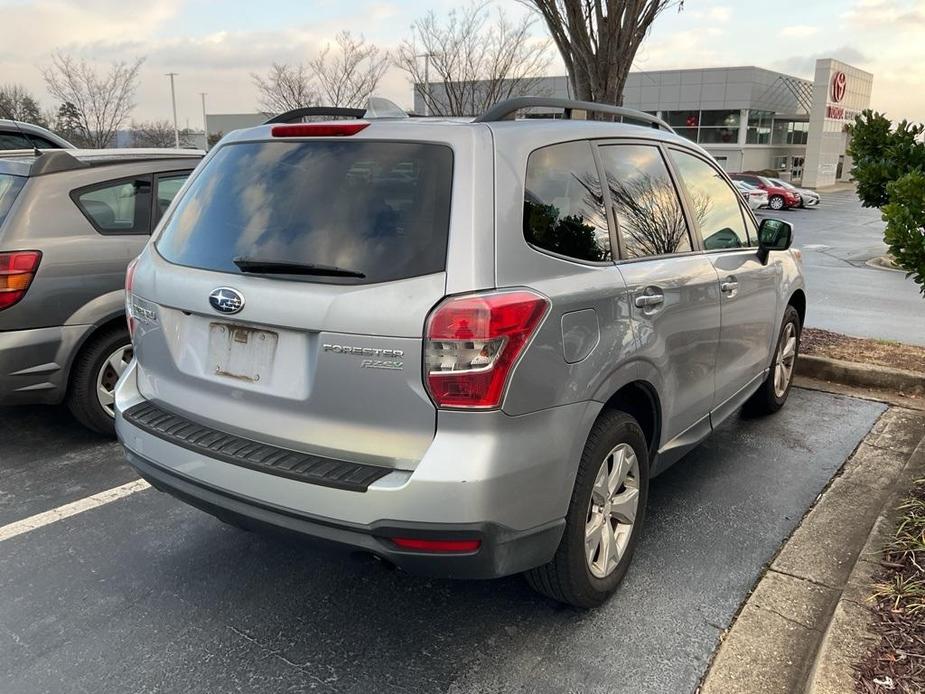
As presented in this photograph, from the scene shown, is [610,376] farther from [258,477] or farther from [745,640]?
[258,477]

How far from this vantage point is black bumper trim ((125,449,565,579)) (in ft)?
7.39

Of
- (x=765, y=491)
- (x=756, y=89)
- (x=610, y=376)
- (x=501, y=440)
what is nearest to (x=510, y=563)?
(x=501, y=440)

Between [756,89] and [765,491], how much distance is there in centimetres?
5212

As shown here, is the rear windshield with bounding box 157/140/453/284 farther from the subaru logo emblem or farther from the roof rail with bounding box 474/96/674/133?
the roof rail with bounding box 474/96/674/133

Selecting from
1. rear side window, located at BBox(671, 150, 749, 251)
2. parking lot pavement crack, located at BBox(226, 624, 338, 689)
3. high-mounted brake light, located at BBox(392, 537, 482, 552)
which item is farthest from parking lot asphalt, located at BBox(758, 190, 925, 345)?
parking lot pavement crack, located at BBox(226, 624, 338, 689)

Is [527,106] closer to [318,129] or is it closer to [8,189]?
[318,129]

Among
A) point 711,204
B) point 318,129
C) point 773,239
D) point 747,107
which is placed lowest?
point 773,239

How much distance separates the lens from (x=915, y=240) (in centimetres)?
345

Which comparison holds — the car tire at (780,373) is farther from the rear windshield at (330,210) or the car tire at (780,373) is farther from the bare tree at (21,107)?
the bare tree at (21,107)

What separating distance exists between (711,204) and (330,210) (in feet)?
7.48

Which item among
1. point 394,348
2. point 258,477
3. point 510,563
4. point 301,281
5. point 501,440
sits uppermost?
point 301,281

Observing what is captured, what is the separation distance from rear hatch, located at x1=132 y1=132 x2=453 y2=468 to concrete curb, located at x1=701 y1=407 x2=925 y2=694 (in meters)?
1.40

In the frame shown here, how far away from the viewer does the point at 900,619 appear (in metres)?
2.61

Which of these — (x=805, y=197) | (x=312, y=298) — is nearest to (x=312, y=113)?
(x=312, y=298)
